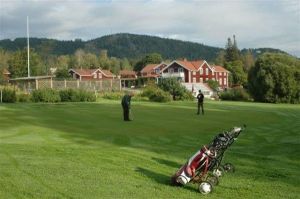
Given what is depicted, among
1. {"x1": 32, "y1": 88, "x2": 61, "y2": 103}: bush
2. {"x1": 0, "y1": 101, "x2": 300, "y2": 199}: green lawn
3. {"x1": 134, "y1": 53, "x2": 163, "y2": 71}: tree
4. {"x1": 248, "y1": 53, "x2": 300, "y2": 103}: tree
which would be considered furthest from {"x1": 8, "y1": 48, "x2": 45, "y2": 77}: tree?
{"x1": 0, "y1": 101, "x2": 300, "y2": 199}: green lawn

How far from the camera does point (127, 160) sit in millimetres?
14617

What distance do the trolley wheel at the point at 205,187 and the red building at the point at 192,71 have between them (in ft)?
362

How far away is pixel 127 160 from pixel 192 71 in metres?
110

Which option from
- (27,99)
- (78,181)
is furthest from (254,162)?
(27,99)

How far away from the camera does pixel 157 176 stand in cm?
1249

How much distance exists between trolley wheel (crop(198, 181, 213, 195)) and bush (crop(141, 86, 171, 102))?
47.8 metres

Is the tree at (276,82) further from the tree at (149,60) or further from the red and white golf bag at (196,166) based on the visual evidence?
the tree at (149,60)

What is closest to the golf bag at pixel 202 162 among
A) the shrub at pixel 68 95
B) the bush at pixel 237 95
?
the shrub at pixel 68 95

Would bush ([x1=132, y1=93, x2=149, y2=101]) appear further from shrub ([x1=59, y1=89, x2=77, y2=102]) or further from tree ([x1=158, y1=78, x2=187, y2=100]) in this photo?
shrub ([x1=59, y1=89, x2=77, y2=102])

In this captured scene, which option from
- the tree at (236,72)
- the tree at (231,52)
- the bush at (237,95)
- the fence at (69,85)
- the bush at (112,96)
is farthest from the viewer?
the tree at (231,52)

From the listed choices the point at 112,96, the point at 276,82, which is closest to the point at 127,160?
the point at 112,96

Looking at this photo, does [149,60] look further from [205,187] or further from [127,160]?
[205,187]

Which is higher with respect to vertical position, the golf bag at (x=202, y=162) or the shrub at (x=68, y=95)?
the shrub at (x=68, y=95)

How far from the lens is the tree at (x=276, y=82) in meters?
72.3
